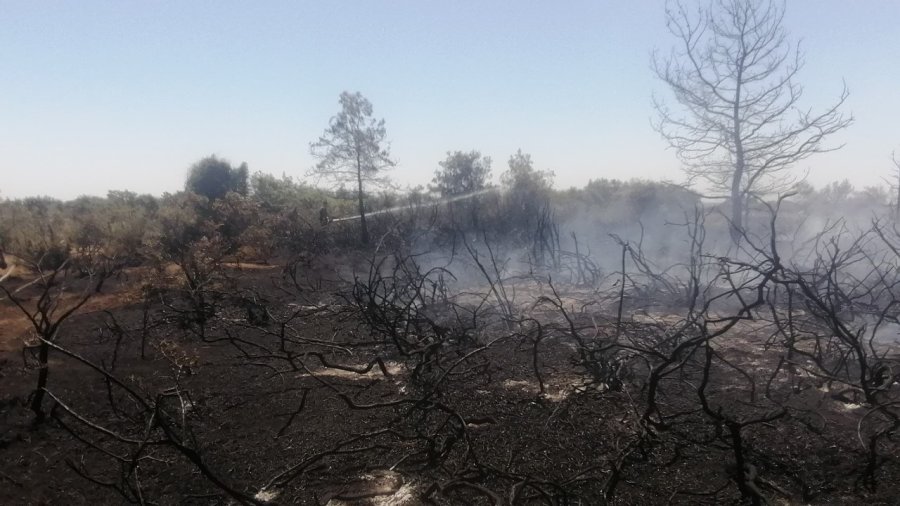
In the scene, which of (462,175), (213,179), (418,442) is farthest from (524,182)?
(418,442)

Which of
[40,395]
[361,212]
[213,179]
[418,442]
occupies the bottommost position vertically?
[418,442]

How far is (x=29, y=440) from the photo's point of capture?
12.7 feet

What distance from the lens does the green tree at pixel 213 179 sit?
2300 cm

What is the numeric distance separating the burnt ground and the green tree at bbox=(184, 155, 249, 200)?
61.5 ft

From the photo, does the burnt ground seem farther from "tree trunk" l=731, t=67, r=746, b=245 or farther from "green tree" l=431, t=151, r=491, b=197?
"green tree" l=431, t=151, r=491, b=197

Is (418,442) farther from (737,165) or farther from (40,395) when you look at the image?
(737,165)

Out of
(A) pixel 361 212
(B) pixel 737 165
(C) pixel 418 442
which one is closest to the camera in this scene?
(C) pixel 418 442

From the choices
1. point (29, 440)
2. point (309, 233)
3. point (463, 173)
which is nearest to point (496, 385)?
point (29, 440)

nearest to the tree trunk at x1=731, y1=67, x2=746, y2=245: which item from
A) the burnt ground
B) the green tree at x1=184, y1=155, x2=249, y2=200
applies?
the burnt ground

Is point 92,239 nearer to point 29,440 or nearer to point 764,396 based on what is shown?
point 29,440

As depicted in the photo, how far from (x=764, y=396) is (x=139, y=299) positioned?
9702mm

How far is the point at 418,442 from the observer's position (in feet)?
11.9

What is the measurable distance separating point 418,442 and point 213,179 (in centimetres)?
2298

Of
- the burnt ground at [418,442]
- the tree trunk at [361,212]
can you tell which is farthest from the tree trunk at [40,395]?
the tree trunk at [361,212]
